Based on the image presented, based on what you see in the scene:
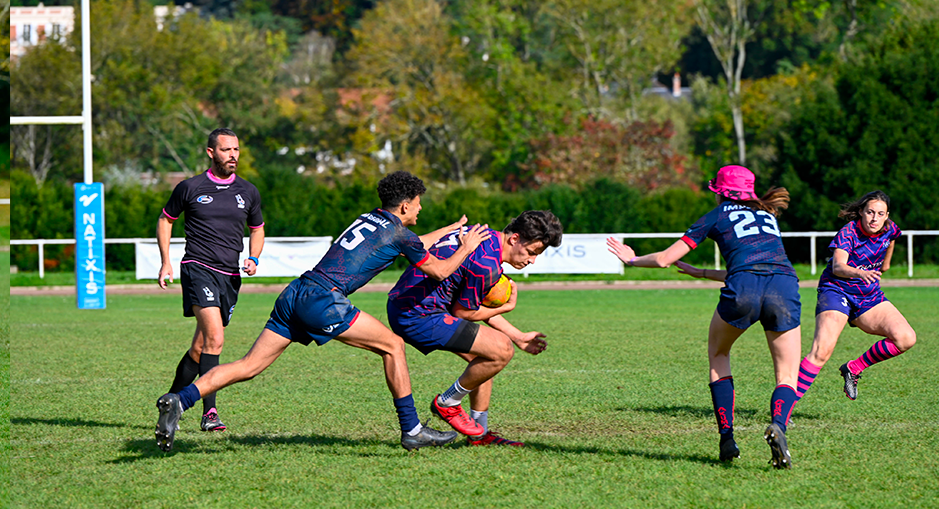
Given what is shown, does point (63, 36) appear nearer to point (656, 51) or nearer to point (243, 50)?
point (243, 50)

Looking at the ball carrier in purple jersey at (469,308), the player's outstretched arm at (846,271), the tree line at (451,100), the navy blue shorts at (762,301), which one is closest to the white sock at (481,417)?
the ball carrier in purple jersey at (469,308)

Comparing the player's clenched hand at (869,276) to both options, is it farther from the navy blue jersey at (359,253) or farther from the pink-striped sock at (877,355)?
the navy blue jersey at (359,253)

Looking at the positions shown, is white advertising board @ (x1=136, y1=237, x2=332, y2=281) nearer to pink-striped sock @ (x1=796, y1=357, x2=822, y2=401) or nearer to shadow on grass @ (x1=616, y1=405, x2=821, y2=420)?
shadow on grass @ (x1=616, y1=405, x2=821, y2=420)

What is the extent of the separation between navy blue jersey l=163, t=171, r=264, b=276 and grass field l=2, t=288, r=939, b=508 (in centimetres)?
125

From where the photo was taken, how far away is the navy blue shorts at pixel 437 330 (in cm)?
622

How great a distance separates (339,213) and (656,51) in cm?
1799

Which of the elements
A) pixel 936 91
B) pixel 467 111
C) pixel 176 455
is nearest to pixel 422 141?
pixel 467 111

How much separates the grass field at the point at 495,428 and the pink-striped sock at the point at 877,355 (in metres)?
0.30

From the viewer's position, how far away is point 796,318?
6.01 m

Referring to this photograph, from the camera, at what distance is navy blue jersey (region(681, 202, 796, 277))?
234 inches

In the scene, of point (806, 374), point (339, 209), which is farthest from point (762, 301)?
point (339, 209)

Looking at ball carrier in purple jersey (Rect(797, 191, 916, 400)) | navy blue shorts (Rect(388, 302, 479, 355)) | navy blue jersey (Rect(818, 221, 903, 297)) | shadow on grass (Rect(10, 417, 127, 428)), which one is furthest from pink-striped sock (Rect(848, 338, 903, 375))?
shadow on grass (Rect(10, 417, 127, 428))

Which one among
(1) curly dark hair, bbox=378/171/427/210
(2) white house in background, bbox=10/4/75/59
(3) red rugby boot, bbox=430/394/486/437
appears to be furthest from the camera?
(2) white house in background, bbox=10/4/75/59

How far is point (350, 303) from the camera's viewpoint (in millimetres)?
6109
